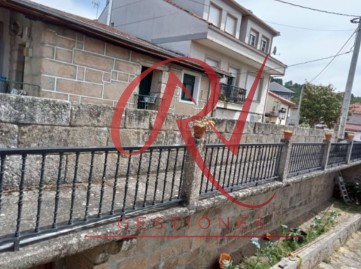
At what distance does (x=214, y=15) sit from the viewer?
14.4 metres

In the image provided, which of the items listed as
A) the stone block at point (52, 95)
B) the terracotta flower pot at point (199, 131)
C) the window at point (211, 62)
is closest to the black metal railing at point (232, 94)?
the window at point (211, 62)

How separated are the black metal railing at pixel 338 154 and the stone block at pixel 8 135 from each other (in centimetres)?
792

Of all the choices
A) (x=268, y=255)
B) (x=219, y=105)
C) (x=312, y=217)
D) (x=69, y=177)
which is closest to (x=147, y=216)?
(x=69, y=177)

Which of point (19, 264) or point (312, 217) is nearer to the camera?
point (19, 264)

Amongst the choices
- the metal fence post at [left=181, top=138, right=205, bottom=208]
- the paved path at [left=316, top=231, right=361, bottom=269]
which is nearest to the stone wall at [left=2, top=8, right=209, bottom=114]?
the metal fence post at [left=181, top=138, right=205, bottom=208]

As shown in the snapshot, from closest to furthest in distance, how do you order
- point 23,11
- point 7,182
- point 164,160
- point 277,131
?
1. point 7,182
2. point 164,160
3. point 23,11
4. point 277,131

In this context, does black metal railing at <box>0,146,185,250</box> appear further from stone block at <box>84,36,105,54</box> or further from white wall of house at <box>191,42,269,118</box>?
white wall of house at <box>191,42,269,118</box>

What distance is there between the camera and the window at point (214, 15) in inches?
556

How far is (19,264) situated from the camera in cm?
185

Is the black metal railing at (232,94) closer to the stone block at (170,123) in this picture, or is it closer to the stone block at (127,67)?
the stone block at (127,67)

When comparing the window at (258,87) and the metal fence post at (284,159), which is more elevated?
the window at (258,87)

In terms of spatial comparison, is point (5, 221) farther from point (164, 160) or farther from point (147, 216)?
point (164, 160)

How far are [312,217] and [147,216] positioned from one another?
719 centimetres

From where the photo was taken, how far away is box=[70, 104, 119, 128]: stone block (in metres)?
3.25
